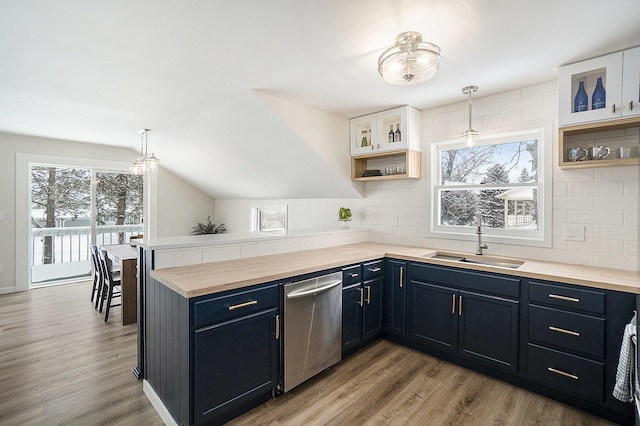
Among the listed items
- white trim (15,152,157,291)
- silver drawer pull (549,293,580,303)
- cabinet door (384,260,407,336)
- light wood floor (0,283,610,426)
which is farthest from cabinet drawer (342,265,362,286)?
white trim (15,152,157,291)

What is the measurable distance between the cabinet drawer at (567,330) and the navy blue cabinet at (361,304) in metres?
1.22

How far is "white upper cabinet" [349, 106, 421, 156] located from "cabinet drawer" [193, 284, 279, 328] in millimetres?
2105

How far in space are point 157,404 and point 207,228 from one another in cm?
485

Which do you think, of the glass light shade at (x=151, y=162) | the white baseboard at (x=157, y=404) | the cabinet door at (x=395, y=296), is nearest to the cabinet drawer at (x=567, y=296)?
the cabinet door at (x=395, y=296)

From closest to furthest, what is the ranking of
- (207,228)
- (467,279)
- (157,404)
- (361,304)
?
(157,404) < (467,279) < (361,304) < (207,228)

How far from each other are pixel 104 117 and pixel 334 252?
3.20 metres

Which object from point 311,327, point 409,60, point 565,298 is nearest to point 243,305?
point 311,327

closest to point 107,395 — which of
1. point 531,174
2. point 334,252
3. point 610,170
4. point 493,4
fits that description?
point 334,252

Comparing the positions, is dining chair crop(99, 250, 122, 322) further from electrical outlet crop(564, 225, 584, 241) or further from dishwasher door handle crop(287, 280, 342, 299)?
electrical outlet crop(564, 225, 584, 241)

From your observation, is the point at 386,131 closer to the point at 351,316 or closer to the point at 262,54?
the point at 262,54

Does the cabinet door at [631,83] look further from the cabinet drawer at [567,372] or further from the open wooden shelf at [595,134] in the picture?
the cabinet drawer at [567,372]

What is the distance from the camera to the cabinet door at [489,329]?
7.57 ft

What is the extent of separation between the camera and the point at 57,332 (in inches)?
127

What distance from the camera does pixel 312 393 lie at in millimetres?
2234
